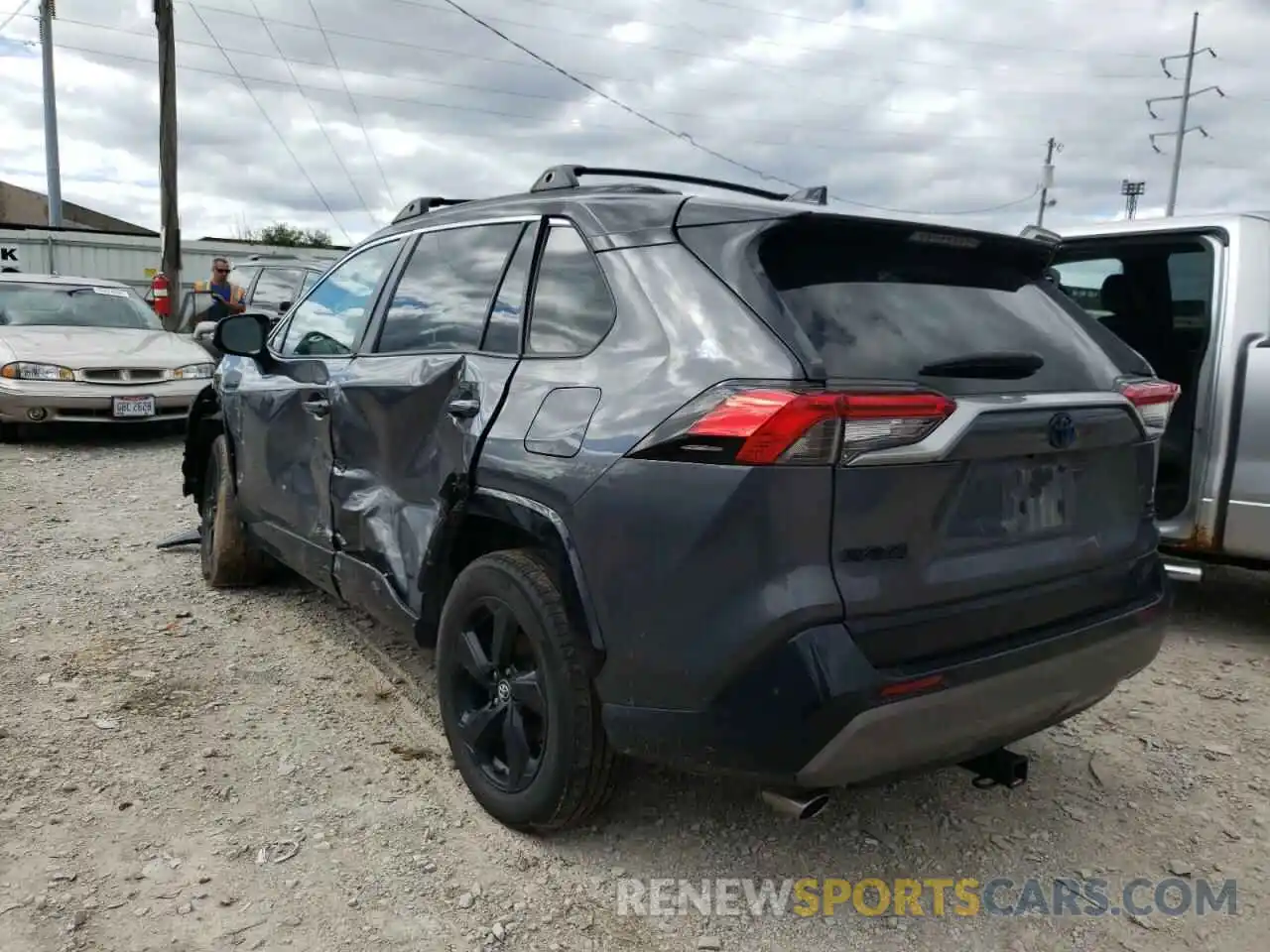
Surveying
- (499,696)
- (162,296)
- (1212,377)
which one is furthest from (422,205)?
(162,296)

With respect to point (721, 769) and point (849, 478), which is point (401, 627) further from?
point (849, 478)

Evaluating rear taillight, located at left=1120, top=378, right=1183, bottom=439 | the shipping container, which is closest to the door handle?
rear taillight, located at left=1120, top=378, right=1183, bottom=439

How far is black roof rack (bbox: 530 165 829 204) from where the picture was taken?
3.03 m

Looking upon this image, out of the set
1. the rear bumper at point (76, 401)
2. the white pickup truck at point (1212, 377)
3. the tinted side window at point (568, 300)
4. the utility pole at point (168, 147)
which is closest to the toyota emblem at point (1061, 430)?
the tinted side window at point (568, 300)

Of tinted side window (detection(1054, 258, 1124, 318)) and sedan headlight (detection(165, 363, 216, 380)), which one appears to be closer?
tinted side window (detection(1054, 258, 1124, 318))

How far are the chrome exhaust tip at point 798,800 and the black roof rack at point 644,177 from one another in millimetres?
1634

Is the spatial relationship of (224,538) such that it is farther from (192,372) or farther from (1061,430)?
(192,372)

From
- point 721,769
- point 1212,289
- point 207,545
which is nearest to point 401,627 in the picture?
point 721,769

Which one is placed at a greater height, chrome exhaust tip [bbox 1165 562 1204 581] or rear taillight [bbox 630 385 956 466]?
rear taillight [bbox 630 385 956 466]

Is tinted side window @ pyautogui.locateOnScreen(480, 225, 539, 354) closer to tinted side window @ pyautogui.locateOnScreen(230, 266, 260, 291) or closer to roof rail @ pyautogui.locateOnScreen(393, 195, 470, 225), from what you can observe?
roof rail @ pyautogui.locateOnScreen(393, 195, 470, 225)

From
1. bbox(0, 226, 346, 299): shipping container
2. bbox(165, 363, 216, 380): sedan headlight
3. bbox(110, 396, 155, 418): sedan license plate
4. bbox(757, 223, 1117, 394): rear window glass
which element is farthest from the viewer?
bbox(0, 226, 346, 299): shipping container

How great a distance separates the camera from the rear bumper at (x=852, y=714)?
209 centimetres

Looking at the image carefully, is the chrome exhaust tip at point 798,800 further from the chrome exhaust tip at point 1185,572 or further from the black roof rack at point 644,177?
the chrome exhaust tip at point 1185,572

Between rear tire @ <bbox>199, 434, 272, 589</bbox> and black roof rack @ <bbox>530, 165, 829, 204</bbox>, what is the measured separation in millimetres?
2410
